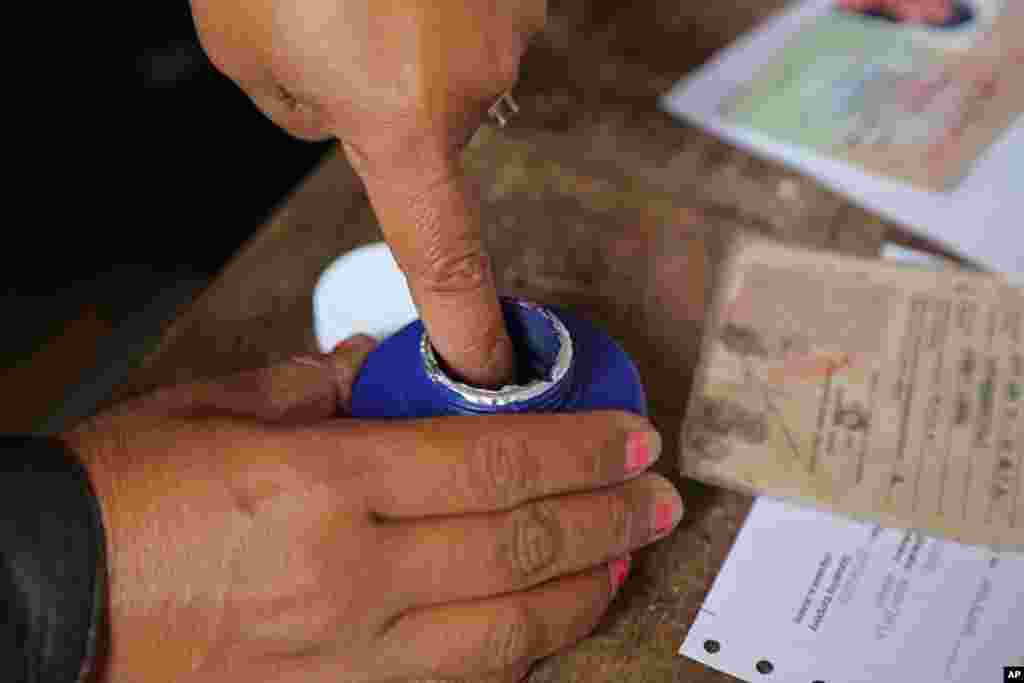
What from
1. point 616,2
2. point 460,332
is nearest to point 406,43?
point 460,332

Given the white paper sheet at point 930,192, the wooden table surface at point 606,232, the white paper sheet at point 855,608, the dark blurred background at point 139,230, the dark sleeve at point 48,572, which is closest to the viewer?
the dark sleeve at point 48,572

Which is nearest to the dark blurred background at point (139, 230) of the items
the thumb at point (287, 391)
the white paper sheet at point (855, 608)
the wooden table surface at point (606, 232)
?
the wooden table surface at point (606, 232)

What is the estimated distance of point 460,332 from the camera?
53 cm

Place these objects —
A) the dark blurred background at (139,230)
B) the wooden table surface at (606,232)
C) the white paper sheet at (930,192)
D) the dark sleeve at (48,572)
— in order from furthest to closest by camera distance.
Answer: the dark blurred background at (139,230), the white paper sheet at (930,192), the wooden table surface at (606,232), the dark sleeve at (48,572)

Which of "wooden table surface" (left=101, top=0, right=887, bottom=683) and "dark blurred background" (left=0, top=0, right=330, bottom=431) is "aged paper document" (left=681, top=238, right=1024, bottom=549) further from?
"dark blurred background" (left=0, top=0, right=330, bottom=431)

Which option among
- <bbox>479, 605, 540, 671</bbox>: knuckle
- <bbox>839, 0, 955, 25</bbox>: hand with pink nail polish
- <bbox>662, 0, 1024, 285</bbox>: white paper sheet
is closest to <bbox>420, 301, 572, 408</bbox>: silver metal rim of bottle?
<bbox>479, 605, 540, 671</bbox>: knuckle

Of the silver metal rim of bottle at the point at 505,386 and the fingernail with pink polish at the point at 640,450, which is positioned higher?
the silver metal rim of bottle at the point at 505,386

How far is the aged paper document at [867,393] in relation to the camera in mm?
633

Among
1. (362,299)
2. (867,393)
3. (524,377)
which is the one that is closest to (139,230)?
(362,299)

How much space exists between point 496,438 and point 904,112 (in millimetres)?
574

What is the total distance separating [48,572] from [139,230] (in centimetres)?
60

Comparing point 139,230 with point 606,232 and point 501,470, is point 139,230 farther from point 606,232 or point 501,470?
point 501,470

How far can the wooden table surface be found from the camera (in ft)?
2.29

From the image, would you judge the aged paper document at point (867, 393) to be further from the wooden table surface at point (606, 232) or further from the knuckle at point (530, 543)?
the knuckle at point (530, 543)
